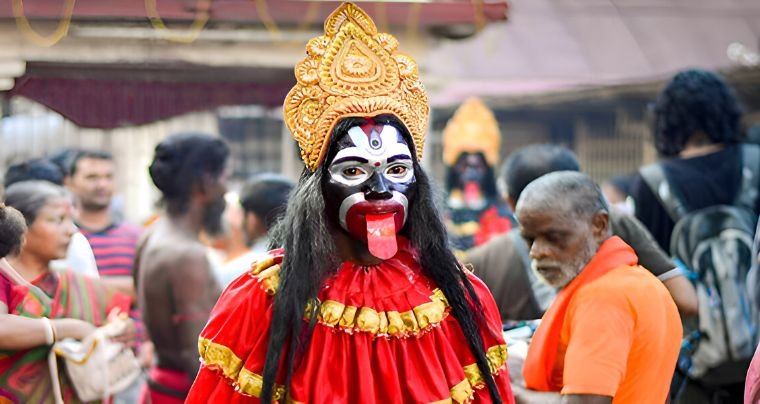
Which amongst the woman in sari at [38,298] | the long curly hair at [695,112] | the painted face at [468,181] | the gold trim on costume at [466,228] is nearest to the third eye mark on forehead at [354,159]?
the woman in sari at [38,298]

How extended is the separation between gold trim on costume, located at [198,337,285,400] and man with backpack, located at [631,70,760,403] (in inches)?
93.5

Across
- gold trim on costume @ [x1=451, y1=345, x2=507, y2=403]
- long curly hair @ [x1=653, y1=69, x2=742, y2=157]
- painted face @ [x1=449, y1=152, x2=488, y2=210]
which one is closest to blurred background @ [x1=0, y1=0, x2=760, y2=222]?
painted face @ [x1=449, y1=152, x2=488, y2=210]

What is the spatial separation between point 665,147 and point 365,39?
2.36 meters

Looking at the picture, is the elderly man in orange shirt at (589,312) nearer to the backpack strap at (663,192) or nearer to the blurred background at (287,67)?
the backpack strap at (663,192)

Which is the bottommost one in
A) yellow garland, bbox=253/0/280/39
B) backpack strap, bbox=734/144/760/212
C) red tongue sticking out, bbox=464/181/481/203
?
red tongue sticking out, bbox=464/181/481/203

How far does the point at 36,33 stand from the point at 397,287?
371 centimetres

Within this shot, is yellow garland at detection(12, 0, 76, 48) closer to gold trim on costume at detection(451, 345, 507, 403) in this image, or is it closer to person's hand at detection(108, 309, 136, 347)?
person's hand at detection(108, 309, 136, 347)

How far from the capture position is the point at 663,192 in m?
4.96

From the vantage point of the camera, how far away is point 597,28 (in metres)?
14.0

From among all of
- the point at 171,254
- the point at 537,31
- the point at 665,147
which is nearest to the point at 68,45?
the point at 171,254

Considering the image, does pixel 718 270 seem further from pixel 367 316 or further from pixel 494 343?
pixel 367 316

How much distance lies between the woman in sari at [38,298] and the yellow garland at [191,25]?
68.8 inches

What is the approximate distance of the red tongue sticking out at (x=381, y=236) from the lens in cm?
317

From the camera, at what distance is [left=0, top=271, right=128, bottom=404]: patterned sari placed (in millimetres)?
3998
